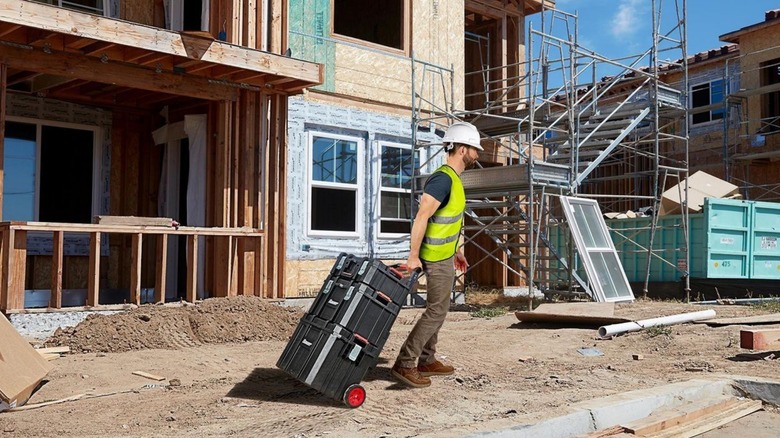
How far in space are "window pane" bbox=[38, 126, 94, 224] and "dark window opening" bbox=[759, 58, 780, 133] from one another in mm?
18421

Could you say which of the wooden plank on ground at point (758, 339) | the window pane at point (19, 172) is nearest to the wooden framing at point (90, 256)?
the window pane at point (19, 172)

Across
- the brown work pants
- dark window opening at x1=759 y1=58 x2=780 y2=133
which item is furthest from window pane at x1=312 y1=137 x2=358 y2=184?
dark window opening at x1=759 y1=58 x2=780 y2=133

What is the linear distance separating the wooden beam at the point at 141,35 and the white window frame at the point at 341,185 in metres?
1.58

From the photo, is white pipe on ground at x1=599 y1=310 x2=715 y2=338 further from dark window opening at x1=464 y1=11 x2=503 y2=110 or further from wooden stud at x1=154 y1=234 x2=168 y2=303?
dark window opening at x1=464 y1=11 x2=503 y2=110

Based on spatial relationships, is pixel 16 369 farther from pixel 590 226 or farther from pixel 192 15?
pixel 590 226

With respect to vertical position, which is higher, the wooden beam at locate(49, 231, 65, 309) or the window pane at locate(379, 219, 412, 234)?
the window pane at locate(379, 219, 412, 234)

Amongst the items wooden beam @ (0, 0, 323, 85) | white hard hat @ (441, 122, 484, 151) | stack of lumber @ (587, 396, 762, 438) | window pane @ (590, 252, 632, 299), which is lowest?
stack of lumber @ (587, 396, 762, 438)

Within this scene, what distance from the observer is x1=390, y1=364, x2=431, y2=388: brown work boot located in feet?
21.2

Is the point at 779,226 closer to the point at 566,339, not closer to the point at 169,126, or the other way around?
the point at 566,339

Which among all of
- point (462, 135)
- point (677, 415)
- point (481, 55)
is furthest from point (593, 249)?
point (677, 415)

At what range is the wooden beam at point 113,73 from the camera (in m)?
9.90

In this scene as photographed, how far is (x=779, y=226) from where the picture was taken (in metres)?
16.7

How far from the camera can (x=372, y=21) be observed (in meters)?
14.9

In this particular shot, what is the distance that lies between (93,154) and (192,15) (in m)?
2.79
